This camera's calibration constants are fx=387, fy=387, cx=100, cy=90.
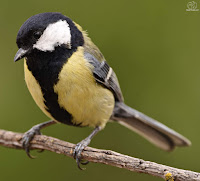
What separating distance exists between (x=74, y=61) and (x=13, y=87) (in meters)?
1.12

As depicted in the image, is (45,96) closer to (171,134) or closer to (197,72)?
(171,134)

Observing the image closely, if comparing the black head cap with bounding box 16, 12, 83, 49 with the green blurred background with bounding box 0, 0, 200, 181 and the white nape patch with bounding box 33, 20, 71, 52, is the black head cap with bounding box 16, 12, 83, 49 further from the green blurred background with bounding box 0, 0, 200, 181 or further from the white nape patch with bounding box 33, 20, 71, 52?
the green blurred background with bounding box 0, 0, 200, 181

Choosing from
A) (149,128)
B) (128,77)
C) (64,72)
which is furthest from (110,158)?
(128,77)

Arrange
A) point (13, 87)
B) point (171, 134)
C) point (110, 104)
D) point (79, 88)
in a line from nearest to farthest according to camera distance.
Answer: point (79, 88), point (110, 104), point (171, 134), point (13, 87)

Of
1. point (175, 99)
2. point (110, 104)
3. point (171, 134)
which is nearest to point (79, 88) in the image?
point (110, 104)

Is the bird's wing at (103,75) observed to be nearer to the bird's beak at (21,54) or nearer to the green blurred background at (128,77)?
the bird's beak at (21,54)

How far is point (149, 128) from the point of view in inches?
123

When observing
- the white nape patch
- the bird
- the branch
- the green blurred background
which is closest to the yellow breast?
the bird

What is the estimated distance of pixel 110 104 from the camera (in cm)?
271

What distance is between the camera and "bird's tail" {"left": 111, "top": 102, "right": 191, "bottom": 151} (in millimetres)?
2990

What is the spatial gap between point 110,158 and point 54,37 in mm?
785

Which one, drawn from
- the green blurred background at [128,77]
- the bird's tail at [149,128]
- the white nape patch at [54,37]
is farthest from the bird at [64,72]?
the green blurred background at [128,77]

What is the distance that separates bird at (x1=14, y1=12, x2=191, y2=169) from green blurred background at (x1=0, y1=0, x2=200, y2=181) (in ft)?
1.94

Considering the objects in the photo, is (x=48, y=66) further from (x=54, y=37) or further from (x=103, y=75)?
(x=103, y=75)
